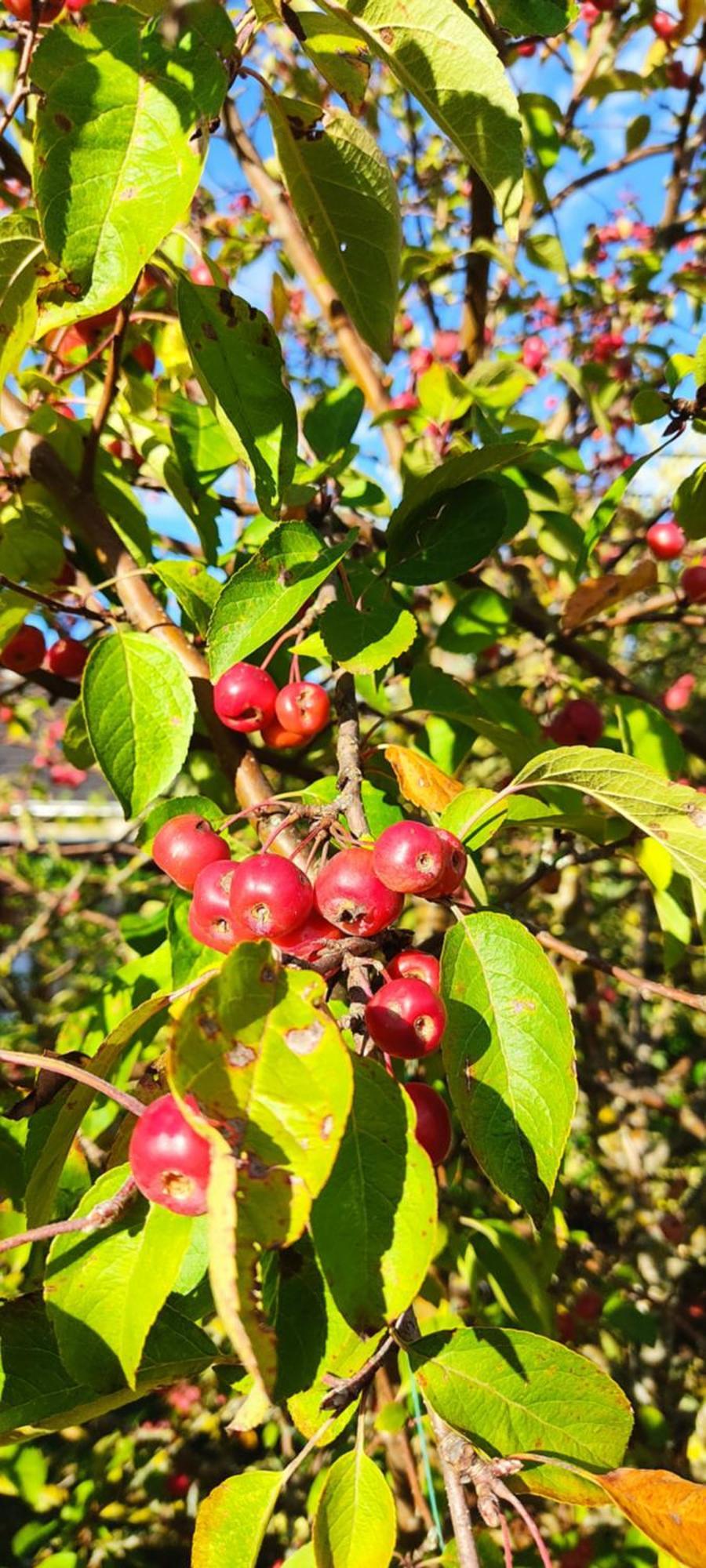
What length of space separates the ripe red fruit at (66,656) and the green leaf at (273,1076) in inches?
50.1

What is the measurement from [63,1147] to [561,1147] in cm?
48

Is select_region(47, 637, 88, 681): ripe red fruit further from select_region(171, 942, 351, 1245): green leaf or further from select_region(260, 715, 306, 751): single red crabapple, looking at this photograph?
select_region(171, 942, 351, 1245): green leaf

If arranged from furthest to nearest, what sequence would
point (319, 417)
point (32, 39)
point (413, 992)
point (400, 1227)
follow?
point (319, 417)
point (32, 39)
point (413, 992)
point (400, 1227)

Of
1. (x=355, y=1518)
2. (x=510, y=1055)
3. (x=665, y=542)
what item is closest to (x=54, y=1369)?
(x=355, y=1518)

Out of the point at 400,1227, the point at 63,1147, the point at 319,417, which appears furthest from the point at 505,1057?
the point at 319,417

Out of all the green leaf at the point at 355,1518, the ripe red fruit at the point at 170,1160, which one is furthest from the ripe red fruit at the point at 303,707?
the green leaf at the point at 355,1518

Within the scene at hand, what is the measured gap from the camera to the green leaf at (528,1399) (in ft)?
2.86

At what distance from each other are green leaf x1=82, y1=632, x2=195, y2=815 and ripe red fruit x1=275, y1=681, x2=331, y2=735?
155mm

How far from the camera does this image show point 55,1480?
3.07 meters

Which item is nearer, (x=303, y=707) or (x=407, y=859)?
(x=407, y=859)

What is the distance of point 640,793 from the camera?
1004 millimetres

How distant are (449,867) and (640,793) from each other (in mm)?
228

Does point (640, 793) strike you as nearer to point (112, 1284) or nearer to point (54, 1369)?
point (112, 1284)

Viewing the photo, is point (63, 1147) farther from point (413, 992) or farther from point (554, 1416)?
point (554, 1416)
